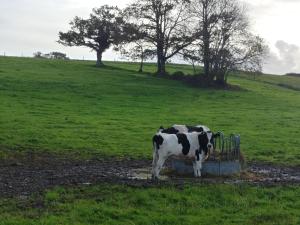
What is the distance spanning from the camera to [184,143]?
19.2 metres

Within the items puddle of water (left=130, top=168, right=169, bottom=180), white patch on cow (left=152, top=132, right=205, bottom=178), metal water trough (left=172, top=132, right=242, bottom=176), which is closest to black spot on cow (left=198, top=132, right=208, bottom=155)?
white patch on cow (left=152, top=132, right=205, bottom=178)

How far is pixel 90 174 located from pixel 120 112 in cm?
2158

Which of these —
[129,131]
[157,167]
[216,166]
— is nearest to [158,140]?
[157,167]

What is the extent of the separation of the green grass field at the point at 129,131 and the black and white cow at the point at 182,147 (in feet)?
7.04

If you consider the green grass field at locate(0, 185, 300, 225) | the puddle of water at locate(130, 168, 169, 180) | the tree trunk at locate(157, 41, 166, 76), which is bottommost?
the puddle of water at locate(130, 168, 169, 180)

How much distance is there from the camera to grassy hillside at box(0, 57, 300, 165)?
27.5 metres

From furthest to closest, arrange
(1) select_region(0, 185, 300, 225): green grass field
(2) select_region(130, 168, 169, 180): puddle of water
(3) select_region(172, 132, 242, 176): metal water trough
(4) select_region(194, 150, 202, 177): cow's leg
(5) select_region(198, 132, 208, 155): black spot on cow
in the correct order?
(3) select_region(172, 132, 242, 176): metal water trough, (5) select_region(198, 132, 208, 155): black spot on cow, (4) select_region(194, 150, 202, 177): cow's leg, (2) select_region(130, 168, 169, 180): puddle of water, (1) select_region(0, 185, 300, 225): green grass field

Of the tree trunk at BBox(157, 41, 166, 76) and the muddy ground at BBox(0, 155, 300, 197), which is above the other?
the tree trunk at BBox(157, 41, 166, 76)

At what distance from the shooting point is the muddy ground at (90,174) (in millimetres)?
16875

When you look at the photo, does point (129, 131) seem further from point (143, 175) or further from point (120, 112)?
point (143, 175)

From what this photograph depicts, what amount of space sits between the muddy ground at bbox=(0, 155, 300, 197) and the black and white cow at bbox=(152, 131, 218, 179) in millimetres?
580

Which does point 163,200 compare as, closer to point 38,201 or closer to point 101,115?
point 38,201

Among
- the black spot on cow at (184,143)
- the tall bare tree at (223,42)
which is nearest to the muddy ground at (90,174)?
the black spot on cow at (184,143)

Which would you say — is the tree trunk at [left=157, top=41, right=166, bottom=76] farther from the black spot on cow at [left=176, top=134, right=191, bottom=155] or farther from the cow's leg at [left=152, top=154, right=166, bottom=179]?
the cow's leg at [left=152, top=154, right=166, bottom=179]
